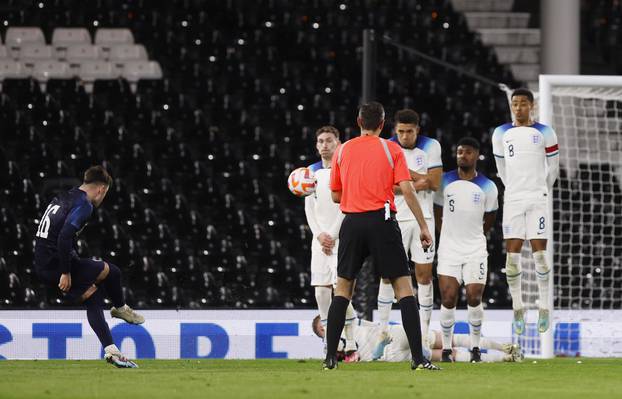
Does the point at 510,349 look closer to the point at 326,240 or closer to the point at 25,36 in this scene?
the point at 326,240

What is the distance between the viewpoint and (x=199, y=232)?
1568 centimetres

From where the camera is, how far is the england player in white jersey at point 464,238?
10.3 m

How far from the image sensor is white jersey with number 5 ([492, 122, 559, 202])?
1014 centimetres

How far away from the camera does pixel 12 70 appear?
60.0 ft

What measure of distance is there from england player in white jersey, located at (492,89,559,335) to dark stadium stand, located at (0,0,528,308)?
185 inches

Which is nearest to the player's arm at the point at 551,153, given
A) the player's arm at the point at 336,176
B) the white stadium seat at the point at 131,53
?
the player's arm at the point at 336,176

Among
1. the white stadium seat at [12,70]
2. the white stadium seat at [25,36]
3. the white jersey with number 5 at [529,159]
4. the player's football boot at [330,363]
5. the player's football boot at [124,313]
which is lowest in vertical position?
the player's football boot at [330,363]

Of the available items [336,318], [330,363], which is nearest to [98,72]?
[330,363]

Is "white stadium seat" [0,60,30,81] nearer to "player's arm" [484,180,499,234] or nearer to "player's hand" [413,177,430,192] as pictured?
"player's arm" [484,180,499,234]

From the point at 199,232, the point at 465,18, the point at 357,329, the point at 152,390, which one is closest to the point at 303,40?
the point at 465,18

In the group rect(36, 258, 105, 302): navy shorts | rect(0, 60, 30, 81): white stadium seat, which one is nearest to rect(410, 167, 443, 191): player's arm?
A: rect(36, 258, 105, 302): navy shorts

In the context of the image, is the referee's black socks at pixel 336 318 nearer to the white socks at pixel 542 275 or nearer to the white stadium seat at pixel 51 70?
the white socks at pixel 542 275

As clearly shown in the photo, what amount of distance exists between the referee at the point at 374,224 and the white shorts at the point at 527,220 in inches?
94.2

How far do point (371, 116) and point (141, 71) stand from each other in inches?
430
